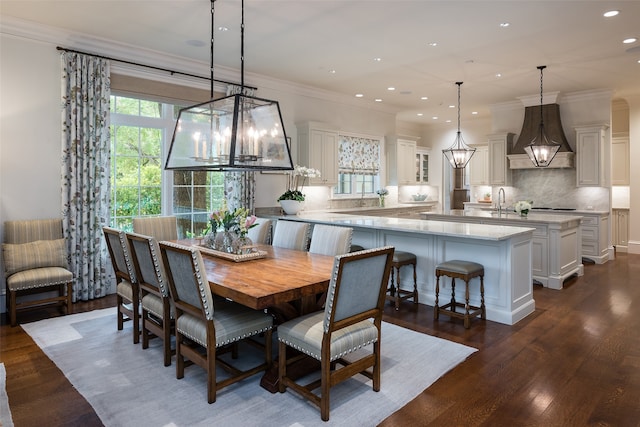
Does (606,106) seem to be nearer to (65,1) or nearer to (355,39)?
(355,39)

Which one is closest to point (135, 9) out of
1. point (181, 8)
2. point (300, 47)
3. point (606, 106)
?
point (181, 8)

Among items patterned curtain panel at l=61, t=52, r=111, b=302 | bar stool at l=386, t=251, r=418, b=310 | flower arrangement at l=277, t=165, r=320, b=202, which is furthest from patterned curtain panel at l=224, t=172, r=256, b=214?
bar stool at l=386, t=251, r=418, b=310

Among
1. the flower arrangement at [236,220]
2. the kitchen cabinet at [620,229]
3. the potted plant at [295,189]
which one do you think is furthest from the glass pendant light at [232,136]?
the kitchen cabinet at [620,229]

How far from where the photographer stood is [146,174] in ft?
18.1

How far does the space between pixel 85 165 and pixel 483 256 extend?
4425mm

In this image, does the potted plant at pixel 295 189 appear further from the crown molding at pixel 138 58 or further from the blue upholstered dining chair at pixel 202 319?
the blue upholstered dining chair at pixel 202 319

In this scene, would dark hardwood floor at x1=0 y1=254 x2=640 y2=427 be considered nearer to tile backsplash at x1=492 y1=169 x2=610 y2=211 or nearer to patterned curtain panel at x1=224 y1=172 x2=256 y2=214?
patterned curtain panel at x1=224 y1=172 x2=256 y2=214

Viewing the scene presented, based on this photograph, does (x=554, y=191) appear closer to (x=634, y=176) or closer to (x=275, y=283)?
(x=634, y=176)

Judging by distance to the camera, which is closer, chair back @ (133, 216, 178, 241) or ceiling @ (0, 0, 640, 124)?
ceiling @ (0, 0, 640, 124)

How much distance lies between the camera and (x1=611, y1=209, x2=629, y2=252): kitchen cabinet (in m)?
8.24

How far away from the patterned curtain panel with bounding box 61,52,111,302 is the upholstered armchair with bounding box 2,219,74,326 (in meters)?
0.20

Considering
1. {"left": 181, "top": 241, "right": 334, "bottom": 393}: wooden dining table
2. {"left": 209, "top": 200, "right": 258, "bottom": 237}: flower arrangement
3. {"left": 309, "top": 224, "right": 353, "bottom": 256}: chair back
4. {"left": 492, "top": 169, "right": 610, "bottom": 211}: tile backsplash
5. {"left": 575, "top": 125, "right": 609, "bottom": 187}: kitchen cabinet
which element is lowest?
{"left": 181, "top": 241, "right": 334, "bottom": 393}: wooden dining table

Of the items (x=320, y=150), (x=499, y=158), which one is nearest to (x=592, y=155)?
(x=499, y=158)

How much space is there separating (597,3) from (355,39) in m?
2.34
